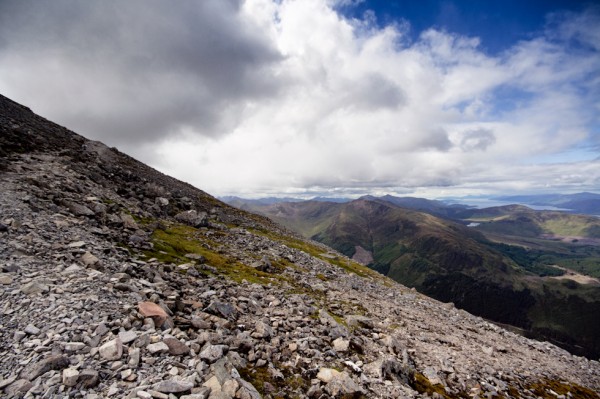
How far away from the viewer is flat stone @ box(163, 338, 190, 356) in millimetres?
12477

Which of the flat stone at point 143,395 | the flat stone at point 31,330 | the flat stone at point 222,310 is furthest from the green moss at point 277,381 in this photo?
the flat stone at point 31,330

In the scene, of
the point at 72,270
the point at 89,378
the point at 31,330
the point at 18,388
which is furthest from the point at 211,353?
the point at 72,270

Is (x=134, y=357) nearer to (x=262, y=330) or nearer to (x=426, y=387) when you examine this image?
(x=262, y=330)

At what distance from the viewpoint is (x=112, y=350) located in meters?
11.4

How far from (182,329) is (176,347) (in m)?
2.33

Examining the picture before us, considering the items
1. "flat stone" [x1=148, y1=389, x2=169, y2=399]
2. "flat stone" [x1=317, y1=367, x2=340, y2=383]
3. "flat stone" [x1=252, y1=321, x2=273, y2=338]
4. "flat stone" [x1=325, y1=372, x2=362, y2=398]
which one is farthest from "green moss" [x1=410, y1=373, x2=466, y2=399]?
"flat stone" [x1=148, y1=389, x2=169, y2=399]

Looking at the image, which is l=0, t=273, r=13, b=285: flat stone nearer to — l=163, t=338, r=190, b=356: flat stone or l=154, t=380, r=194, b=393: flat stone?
l=163, t=338, r=190, b=356: flat stone

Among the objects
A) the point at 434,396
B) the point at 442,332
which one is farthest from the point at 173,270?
the point at 442,332

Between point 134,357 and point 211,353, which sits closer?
point 134,357

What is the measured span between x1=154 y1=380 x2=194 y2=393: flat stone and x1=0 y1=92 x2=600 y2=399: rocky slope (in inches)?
1.4

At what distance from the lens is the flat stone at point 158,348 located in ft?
39.4

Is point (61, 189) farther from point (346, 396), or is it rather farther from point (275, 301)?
point (346, 396)

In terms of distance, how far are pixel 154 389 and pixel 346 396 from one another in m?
8.97

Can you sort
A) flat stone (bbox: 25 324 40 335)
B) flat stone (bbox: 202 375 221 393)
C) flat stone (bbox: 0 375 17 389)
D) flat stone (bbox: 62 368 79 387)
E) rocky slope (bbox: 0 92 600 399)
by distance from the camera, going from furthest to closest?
flat stone (bbox: 25 324 40 335) < flat stone (bbox: 202 375 221 393) < rocky slope (bbox: 0 92 600 399) < flat stone (bbox: 62 368 79 387) < flat stone (bbox: 0 375 17 389)
